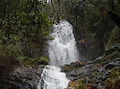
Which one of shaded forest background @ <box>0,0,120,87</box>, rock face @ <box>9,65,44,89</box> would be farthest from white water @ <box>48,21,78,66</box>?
rock face @ <box>9,65,44,89</box>

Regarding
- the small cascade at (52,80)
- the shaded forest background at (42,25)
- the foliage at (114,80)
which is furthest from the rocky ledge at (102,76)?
the shaded forest background at (42,25)

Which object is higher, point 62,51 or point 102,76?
point 62,51

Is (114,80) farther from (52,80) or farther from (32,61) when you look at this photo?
(32,61)

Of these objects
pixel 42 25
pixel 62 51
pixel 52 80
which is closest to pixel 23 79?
pixel 52 80

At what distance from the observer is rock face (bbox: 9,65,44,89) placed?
1112cm

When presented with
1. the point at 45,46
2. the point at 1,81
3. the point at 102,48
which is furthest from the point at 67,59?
the point at 1,81

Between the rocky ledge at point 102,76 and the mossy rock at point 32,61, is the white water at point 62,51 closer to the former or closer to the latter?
the mossy rock at point 32,61

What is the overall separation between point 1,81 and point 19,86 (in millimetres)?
1196

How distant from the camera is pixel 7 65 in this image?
11.2 metres

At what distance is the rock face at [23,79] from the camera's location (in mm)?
11117

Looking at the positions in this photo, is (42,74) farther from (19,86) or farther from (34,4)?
(34,4)

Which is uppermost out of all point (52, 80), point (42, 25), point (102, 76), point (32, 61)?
point (32, 61)

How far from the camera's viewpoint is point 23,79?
11.6 m

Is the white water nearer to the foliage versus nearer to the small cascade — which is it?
the small cascade
